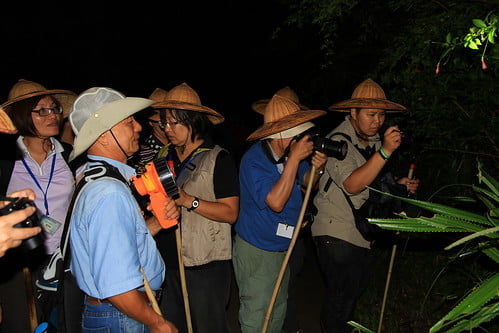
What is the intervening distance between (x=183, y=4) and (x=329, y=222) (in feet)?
64.4

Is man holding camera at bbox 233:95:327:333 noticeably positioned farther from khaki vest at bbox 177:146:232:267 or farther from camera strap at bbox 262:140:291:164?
khaki vest at bbox 177:146:232:267

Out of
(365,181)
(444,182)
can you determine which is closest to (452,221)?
(365,181)

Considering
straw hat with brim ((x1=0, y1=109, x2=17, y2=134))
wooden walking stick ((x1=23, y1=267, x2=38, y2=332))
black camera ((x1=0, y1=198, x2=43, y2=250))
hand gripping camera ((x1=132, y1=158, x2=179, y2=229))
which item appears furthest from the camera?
wooden walking stick ((x1=23, y1=267, x2=38, y2=332))

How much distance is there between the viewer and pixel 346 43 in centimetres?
716

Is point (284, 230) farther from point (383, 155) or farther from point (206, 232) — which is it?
point (383, 155)

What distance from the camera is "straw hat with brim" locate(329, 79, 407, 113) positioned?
11.8ft

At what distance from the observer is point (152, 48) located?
20.6m

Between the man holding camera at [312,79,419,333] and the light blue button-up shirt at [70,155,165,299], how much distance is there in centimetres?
182

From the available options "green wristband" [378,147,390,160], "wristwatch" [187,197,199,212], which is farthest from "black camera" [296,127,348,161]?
"wristwatch" [187,197,199,212]

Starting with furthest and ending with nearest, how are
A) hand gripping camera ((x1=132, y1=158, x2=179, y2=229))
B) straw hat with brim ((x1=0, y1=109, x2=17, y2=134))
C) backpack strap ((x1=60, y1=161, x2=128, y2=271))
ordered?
hand gripping camera ((x1=132, y1=158, x2=179, y2=229))
backpack strap ((x1=60, y1=161, x2=128, y2=271))
straw hat with brim ((x1=0, y1=109, x2=17, y2=134))

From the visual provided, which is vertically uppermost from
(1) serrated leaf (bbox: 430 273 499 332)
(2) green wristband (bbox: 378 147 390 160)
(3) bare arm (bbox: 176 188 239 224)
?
(2) green wristband (bbox: 378 147 390 160)

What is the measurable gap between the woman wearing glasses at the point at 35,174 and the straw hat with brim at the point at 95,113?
1.12 m

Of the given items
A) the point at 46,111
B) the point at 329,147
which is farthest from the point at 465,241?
the point at 46,111

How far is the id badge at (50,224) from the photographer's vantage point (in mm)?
3068
